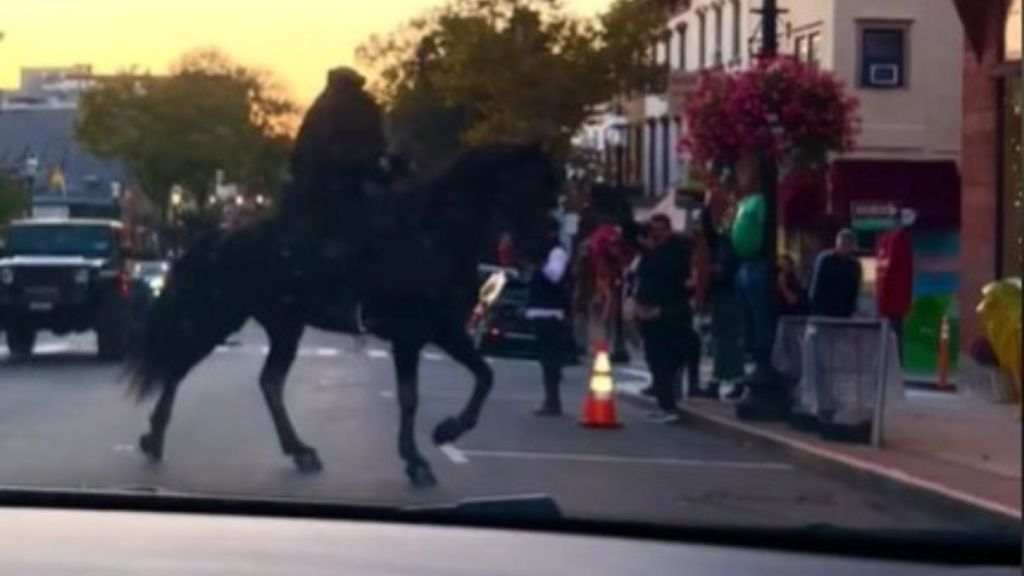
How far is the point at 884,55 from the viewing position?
2561 mm

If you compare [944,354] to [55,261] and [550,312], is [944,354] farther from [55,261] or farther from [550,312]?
[55,261]

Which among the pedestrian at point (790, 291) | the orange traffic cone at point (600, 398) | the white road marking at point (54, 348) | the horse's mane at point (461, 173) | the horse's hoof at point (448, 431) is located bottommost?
the horse's hoof at point (448, 431)

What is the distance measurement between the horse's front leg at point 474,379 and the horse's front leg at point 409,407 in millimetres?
36

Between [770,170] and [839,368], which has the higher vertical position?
[770,170]

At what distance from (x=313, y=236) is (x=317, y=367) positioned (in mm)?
214

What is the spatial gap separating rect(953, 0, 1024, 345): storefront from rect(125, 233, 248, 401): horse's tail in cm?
96

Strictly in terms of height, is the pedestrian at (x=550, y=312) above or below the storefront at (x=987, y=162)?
below

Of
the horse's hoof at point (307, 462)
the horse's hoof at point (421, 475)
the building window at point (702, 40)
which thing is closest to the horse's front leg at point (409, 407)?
the horse's hoof at point (421, 475)

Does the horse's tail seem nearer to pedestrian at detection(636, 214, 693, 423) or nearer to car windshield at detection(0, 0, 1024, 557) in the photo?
car windshield at detection(0, 0, 1024, 557)

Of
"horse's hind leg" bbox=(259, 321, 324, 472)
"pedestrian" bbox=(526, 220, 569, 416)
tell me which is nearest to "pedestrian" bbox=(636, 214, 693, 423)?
"pedestrian" bbox=(526, 220, 569, 416)

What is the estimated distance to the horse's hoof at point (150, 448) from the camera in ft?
9.93

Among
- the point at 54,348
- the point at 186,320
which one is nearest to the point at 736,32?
the point at 186,320

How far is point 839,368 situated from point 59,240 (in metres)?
1.15

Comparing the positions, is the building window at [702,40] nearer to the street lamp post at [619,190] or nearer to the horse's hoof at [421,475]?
the street lamp post at [619,190]
